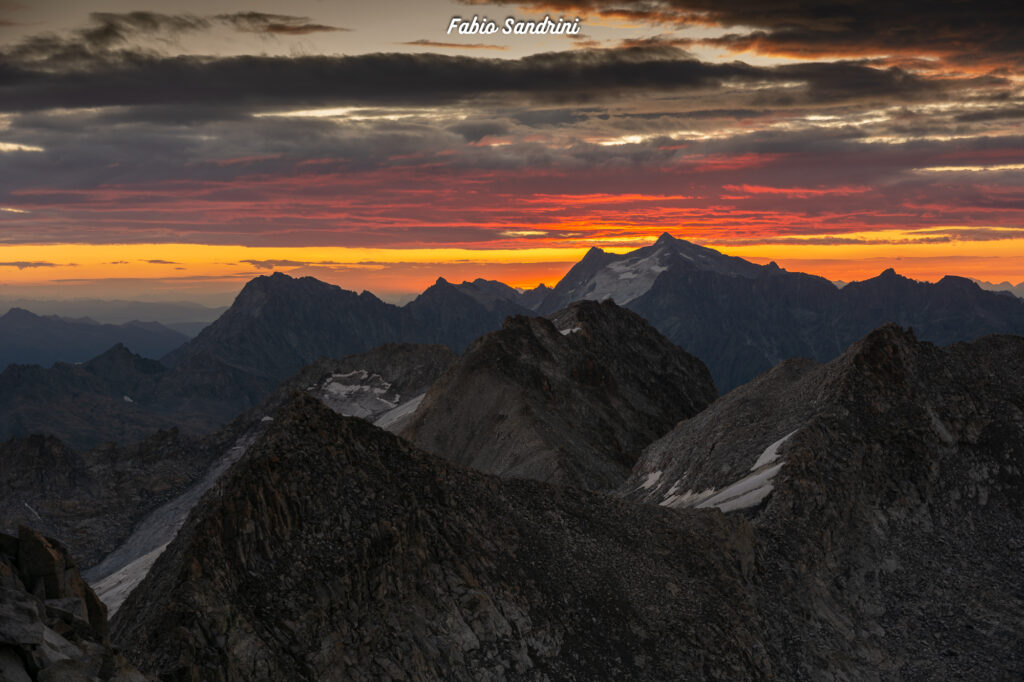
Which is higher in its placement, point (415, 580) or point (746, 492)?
point (415, 580)

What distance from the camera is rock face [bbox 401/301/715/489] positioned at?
10056cm

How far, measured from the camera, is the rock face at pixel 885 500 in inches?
1966

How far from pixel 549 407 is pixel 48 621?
300 feet

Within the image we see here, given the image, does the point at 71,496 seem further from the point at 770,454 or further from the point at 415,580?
the point at 415,580

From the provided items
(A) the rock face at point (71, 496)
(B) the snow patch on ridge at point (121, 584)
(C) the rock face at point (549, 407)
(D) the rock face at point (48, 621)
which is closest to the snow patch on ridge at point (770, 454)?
(C) the rock face at point (549, 407)

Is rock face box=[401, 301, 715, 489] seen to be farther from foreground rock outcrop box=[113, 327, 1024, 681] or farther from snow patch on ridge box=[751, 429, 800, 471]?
foreground rock outcrop box=[113, 327, 1024, 681]

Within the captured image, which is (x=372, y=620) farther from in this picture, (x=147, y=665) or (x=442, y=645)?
(x=147, y=665)

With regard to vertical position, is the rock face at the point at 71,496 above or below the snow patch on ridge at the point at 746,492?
below

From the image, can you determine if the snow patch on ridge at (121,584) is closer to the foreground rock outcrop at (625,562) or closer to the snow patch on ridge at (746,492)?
the foreground rock outcrop at (625,562)

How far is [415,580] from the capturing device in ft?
134

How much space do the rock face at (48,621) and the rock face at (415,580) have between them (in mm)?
7080

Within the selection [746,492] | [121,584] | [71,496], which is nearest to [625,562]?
[746,492]

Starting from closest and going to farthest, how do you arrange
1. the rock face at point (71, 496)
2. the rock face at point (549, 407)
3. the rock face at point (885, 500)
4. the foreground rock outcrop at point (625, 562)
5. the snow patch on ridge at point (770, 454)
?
1. the foreground rock outcrop at point (625, 562)
2. the rock face at point (885, 500)
3. the snow patch on ridge at point (770, 454)
4. the rock face at point (549, 407)
5. the rock face at point (71, 496)

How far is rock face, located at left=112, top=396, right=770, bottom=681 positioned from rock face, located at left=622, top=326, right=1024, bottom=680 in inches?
219
